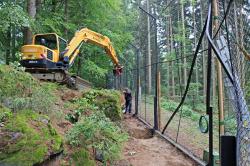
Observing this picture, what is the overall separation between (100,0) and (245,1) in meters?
12.9

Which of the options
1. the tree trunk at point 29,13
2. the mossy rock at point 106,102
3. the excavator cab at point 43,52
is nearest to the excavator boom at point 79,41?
the excavator cab at point 43,52

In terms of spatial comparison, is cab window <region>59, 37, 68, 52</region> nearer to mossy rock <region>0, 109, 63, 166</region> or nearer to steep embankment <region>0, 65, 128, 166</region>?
steep embankment <region>0, 65, 128, 166</region>

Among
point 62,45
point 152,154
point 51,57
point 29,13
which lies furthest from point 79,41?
point 152,154

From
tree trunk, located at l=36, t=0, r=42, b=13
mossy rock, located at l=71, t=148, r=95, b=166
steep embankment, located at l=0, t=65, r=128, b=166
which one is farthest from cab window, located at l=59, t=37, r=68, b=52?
mossy rock, located at l=71, t=148, r=95, b=166

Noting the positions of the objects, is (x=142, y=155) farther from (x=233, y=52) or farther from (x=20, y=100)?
(x=233, y=52)

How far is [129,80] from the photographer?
1962 cm

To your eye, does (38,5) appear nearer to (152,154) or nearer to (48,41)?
(48,41)

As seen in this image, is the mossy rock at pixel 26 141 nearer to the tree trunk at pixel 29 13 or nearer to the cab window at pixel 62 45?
the cab window at pixel 62 45

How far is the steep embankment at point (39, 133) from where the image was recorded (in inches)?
157

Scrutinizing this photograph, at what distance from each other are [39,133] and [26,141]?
37 cm

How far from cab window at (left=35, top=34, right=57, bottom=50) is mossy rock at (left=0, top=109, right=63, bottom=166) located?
7.55m

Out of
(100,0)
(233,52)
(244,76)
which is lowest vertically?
(244,76)

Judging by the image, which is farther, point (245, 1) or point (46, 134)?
point (46, 134)

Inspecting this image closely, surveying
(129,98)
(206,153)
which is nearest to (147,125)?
(129,98)
